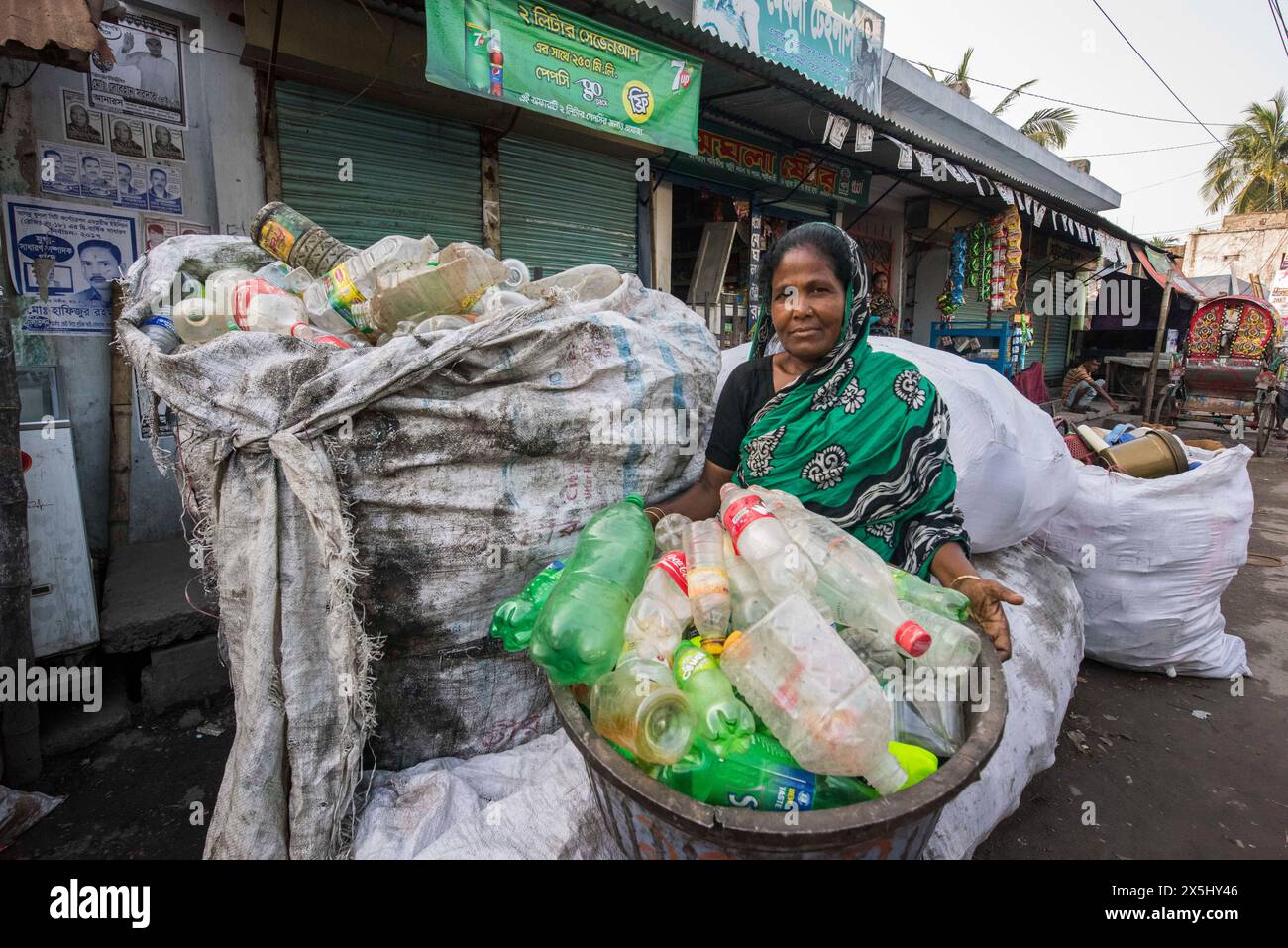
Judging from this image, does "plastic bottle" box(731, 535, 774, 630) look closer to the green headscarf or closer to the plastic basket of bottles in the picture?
the plastic basket of bottles

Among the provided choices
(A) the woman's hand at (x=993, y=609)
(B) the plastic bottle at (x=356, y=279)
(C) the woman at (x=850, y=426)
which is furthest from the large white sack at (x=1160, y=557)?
(B) the plastic bottle at (x=356, y=279)

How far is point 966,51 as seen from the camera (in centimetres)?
2114

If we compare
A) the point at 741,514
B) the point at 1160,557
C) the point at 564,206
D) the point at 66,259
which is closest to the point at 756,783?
the point at 741,514

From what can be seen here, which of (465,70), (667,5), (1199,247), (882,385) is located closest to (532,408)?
(882,385)

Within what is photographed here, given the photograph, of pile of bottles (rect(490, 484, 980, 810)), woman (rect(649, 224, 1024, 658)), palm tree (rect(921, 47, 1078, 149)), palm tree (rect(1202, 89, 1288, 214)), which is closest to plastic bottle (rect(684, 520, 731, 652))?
pile of bottles (rect(490, 484, 980, 810))

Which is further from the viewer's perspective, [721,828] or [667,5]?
[667,5]

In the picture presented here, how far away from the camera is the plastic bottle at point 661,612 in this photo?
4.14ft

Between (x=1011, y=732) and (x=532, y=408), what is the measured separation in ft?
5.65

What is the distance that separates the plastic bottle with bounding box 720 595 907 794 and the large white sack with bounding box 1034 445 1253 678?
2.55 m

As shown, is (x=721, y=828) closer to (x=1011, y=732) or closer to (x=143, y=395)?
(x=1011, y=732)

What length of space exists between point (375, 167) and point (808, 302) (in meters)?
3.76

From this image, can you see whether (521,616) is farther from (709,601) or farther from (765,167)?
(765,167)

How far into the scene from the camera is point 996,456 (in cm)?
232

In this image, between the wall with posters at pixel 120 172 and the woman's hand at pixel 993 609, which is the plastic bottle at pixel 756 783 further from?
the wall with posters at pixel 120 172
